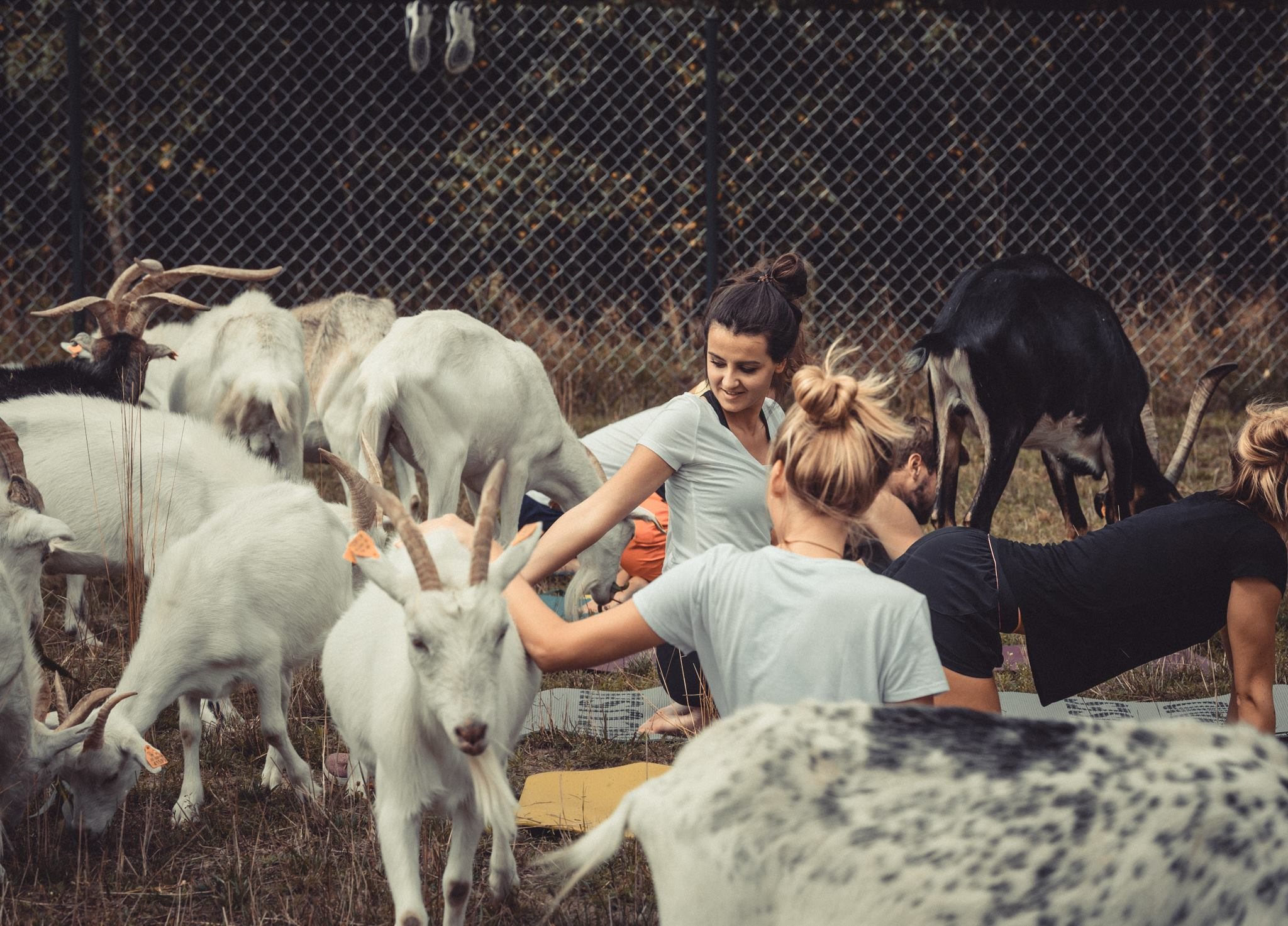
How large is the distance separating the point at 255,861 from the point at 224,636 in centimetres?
75

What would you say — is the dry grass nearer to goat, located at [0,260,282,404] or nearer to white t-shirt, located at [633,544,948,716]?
white t-shirt, located at [633,544,948,716]

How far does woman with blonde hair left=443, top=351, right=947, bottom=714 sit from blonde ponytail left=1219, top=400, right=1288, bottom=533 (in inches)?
45.7

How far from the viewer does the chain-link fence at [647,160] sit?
10.7 meters

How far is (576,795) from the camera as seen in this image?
11.8 ft

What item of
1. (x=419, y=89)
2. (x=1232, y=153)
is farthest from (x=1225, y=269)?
(x=419, y=89)

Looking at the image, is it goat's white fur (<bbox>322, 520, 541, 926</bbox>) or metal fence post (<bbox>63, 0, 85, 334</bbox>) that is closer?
goat's white fur (<bbox>322, 520, 541, 926</bbox>)

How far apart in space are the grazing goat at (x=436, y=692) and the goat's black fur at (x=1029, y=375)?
303 cm

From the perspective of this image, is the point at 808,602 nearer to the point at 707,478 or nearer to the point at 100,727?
the point at 707,478

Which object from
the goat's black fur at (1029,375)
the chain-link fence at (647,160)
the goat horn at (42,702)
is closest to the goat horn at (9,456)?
the goat horn at (42,702)

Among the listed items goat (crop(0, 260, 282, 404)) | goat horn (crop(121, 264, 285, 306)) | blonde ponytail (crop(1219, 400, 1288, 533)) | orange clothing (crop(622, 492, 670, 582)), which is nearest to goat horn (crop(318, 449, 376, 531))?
blonde ponytail (crop(1219, 400, 1288, 533))

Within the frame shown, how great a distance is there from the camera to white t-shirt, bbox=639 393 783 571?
3309 millimetres

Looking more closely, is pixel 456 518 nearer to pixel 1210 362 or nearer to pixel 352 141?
pixel 1210 362

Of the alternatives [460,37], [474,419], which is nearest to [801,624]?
[474,419]

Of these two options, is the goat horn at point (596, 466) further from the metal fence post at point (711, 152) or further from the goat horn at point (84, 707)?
the goat horn at point (84, 707)
